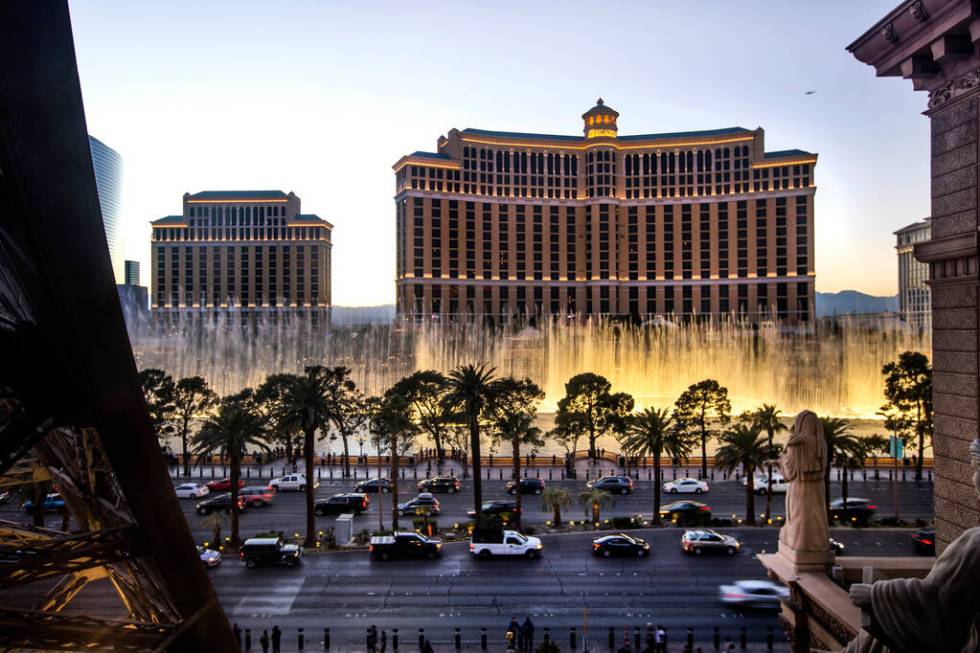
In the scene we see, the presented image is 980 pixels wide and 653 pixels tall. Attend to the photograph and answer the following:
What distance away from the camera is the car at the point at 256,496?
36.5 m

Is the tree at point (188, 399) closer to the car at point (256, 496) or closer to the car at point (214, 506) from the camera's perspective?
the car at point (256, 496)

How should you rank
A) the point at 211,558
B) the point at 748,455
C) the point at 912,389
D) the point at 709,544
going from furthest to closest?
the point at 912,389 < the point at 748,455 < the point at 709,544 < the point at 211,558

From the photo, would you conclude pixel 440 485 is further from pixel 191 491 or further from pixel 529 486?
pixel 191 491

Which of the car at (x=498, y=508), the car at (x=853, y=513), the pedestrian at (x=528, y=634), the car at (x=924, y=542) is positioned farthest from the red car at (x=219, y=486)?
the car at (x=924, y=542)

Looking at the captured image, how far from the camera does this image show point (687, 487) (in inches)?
1501

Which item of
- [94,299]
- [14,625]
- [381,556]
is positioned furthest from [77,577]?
[381,556]

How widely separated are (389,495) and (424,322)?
73.6m

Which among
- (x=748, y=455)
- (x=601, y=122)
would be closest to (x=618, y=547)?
(x=748, y=455)

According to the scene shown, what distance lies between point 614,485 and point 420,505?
36.1 feet

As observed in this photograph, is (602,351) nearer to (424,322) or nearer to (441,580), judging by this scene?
(424,322)

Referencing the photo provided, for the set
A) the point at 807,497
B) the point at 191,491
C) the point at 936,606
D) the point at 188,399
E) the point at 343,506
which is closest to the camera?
the point at 936,606

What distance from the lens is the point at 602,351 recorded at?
9312 centimetres

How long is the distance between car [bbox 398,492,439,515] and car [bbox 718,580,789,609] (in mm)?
15366

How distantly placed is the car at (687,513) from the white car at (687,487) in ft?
16.8
